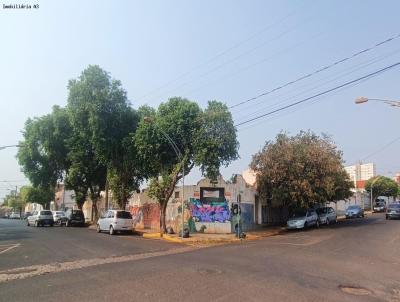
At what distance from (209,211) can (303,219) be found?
7627mm

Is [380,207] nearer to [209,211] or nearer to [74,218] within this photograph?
[209,211]

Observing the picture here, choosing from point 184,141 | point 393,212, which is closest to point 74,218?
point 184,141

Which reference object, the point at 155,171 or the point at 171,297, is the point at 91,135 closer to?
the point at 155,171

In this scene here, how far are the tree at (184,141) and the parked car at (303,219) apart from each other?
8280 mm

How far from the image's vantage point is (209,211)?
111 ft

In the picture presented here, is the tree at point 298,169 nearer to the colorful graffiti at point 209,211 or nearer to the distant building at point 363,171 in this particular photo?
the colorful graffiti at point 209,211

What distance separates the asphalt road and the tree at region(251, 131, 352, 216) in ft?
45.5

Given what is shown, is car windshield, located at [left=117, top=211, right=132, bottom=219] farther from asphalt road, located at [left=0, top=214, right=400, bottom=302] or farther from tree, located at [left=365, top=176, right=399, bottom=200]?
tree, located at [left=365, top=176, right=399, bottom=200]

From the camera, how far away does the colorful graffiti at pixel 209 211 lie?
33656mm

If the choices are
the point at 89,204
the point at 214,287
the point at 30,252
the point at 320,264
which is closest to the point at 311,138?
the point at 320,264

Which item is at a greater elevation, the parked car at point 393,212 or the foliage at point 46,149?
the foliage at point 46,149

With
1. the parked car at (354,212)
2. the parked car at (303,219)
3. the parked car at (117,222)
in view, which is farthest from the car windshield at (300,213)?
the parked car at (354,212)

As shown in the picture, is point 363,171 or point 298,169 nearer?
point 298,169

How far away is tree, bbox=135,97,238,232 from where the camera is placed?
2992cm
